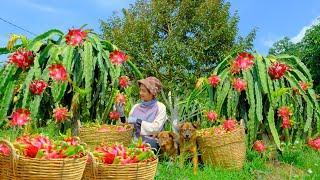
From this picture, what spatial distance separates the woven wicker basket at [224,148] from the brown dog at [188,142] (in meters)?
0.20

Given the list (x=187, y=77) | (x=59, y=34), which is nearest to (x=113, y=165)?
(x=59, y=34)

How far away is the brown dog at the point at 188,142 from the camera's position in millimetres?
6098

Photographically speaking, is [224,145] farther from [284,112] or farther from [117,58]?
[117,58]

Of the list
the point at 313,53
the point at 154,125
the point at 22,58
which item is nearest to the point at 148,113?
the point at 154,125

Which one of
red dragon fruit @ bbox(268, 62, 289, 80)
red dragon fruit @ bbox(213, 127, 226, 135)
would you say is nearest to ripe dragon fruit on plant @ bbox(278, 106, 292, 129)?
red dragon fruit @ bbox(268, 62, 289, 80)

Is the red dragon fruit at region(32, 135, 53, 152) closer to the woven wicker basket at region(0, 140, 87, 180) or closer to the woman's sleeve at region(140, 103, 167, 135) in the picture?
the woven wicker basket at region(0, 140, 87, 180)

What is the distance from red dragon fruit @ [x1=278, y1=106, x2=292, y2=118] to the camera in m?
7.22

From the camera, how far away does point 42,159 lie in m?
3.35

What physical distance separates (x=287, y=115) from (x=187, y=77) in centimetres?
1177

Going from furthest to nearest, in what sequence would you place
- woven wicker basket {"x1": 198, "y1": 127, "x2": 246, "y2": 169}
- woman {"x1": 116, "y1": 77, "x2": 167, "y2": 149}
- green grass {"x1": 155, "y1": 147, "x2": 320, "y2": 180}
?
woman {"x1": 116, "y1": 77, "x2": 167, "y2": 149}, woven wicker basket {"x1": 198, "y1": 127, "x2": 246, "y2": 169}, green grass {"x1": 155, "y1": 147, "x2": 320, "y2": 180}

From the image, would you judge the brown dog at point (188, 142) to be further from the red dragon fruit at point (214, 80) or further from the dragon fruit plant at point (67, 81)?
the red dragon fruit at point (214, 80)

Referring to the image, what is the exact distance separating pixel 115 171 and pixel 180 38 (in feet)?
54.9

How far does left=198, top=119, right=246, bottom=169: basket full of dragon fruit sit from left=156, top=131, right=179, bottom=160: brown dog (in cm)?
33

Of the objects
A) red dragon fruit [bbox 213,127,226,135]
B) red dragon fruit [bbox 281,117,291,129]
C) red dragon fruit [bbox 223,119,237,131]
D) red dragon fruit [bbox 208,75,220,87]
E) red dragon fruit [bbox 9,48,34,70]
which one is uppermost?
red dragon fruit [bbox 9,48,34,70]
